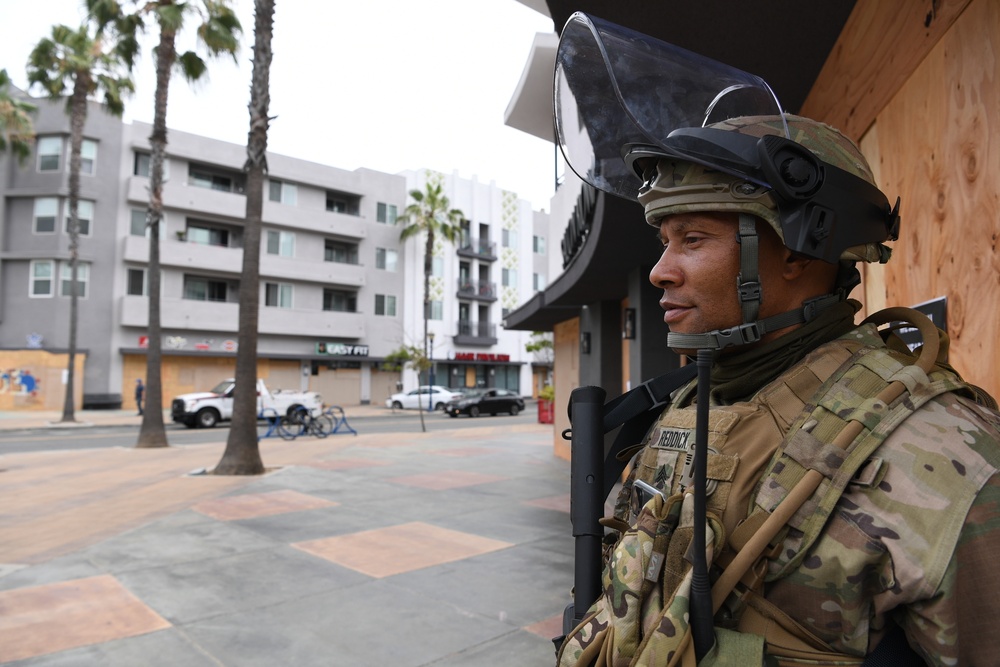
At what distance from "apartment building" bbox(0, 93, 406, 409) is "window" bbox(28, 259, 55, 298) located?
5cm

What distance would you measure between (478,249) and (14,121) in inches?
1091

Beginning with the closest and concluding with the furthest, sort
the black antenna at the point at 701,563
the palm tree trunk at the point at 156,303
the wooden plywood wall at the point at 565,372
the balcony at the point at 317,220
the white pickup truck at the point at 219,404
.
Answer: the black antenna at the point at 701,563 < the wooden plywood wall at the point at 565,372 < the palm tree trunk at the point at 156,303 < the white pickup truck at the point at 219,404 < the balcony at the point at 317,220

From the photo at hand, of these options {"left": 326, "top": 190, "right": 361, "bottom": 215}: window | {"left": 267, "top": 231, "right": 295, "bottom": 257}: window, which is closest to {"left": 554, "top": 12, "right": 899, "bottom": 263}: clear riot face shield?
{"left": 267, "top": 231, "right": 295, "bottom": 257}: window

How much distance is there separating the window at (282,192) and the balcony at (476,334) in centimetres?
1360

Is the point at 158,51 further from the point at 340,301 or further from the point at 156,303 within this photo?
the point at 340,301

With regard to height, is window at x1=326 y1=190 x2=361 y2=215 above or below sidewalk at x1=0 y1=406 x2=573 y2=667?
above

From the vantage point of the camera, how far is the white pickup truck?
70.4 ft

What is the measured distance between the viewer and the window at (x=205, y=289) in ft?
112

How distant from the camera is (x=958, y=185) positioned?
2193 millimetres

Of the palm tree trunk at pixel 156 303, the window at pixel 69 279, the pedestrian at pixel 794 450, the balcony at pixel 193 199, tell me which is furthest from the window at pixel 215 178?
the pedestrian at pixel 794 450

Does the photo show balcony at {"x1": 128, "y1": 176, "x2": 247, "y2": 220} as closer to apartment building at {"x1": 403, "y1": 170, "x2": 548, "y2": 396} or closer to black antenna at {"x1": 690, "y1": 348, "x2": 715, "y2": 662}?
apartment building at {"x1": 403, "y1": 170, "x2": 548, "y2": 396}

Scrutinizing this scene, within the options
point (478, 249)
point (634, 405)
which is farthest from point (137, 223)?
point (634, 405)

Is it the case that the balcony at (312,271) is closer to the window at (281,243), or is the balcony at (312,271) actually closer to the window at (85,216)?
the window at (281,243)

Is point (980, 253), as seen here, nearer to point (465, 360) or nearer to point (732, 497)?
point (732, 497)
